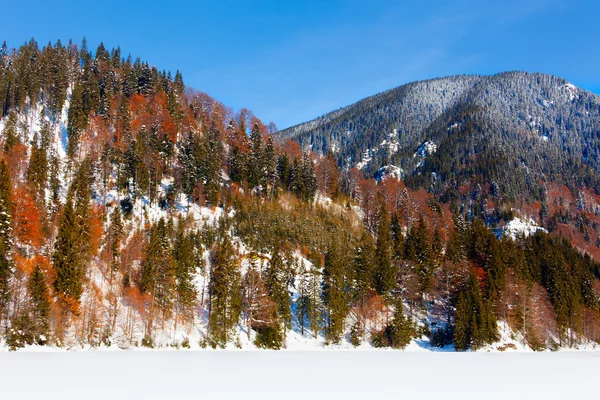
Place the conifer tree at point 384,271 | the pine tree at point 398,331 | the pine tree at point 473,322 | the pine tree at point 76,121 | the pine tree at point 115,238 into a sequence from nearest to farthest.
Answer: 1. the pine tree at point 473,322
2. the pine tree at point 398,331
3. the pine tree at point 115,238
4. the conifer tree at point 384,271
5. the pine tree at point 76,121

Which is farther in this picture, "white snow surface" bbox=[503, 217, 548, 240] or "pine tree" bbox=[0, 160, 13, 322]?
"white snow surface" bbox=[503, 217, 548, 240]

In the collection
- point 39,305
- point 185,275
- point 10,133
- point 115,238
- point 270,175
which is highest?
point 10,133

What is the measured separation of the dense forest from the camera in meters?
52.7

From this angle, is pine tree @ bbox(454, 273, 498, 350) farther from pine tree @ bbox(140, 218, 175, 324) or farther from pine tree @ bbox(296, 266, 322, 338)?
pine tree @ bbox(140, 218, 175, 324)

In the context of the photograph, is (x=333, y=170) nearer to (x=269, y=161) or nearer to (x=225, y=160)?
(x=269, y=161)

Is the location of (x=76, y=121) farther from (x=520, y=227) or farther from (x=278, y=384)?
(x=520, y=227)

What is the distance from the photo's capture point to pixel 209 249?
246 ft

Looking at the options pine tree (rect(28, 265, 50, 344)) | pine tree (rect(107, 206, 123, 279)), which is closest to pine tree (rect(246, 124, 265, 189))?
pine tree (rect(107, 206, 123, 279))

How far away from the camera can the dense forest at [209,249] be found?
52688mm

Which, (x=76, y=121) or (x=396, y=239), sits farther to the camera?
(x=396, y=239)

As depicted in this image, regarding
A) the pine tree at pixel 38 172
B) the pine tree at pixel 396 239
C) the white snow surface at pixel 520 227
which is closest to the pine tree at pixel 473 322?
the pine tree at pixel 396 239

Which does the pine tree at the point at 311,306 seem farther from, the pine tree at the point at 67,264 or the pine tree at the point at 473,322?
the pine tree at the point at 67,264

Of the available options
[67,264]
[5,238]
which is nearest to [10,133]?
[5,238]

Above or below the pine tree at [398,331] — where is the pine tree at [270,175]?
above
